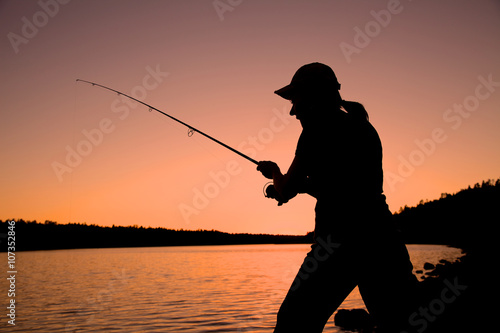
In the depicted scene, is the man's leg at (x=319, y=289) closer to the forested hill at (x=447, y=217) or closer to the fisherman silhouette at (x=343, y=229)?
the fisherman silhouette at (x=343, y=229)

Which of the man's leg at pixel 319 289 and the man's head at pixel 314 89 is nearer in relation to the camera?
the man's leg at pixel 319 289

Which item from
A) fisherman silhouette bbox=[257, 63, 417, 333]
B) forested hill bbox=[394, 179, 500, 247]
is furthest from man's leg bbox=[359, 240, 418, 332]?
forested hill bbox=[394, 179, 500, 247]

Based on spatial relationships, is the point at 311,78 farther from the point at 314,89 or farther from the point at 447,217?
the point at 447,217

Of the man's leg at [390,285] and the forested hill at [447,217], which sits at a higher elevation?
the forested hill at [447,217]

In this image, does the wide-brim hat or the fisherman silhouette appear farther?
the wide-brim hat

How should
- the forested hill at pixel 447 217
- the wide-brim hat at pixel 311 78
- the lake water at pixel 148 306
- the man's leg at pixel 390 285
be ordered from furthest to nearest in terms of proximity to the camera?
the forested hill at pixel 447 217 → the lake water at pixel 148 306 → the wide-brim hat at pixel 311 78 → the man's leg at pixel 390 285

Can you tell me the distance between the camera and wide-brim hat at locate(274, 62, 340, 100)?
276 cm

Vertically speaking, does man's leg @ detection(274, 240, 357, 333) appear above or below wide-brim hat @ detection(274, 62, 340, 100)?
below

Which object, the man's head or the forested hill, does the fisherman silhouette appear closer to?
the man's head

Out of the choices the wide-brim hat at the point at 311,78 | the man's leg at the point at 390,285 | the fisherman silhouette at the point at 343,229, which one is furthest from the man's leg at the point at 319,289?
the wide-brim hat at the point at 311,78

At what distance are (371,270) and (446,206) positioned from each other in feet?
327

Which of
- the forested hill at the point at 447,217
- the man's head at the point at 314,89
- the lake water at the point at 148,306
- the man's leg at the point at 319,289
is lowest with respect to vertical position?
the lake water at the point at 148,306

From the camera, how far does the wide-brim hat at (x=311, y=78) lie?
2.76 meters

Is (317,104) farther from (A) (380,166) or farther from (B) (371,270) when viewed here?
(B) (371,270)
